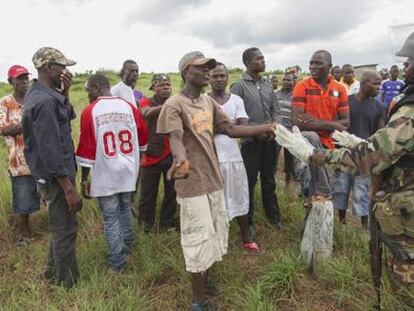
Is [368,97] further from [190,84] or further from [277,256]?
[190,84]

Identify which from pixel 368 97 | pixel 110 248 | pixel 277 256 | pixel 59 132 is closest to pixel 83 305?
pixel 110 248

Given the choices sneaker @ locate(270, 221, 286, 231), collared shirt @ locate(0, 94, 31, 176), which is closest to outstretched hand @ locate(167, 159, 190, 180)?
sneaker @ locate(270, 221, 286, 231)

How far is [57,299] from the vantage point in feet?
10.1

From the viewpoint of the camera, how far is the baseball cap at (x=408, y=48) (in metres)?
2.10

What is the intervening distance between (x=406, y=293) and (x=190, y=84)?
1832 millimetres

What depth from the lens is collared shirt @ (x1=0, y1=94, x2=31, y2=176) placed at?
4.21 meters

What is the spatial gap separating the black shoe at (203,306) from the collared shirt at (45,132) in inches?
51.1

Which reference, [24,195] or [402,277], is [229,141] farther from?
[24,195]

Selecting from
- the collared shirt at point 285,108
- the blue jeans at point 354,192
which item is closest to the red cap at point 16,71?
the blue jeans at point 354,192

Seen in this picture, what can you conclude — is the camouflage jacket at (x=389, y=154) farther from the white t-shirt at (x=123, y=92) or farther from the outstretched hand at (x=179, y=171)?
the white t-shirt at (x=123, y=92)

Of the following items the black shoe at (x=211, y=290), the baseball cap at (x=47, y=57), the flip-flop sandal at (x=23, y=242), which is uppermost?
the baseball cap at (x=47, y=57)

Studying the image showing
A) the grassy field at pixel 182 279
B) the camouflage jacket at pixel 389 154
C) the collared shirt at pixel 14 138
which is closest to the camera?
the camouflage jacket at pixel 389 154

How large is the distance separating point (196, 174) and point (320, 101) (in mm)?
1787

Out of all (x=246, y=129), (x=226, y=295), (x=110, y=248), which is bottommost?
(x=226, y=295)
